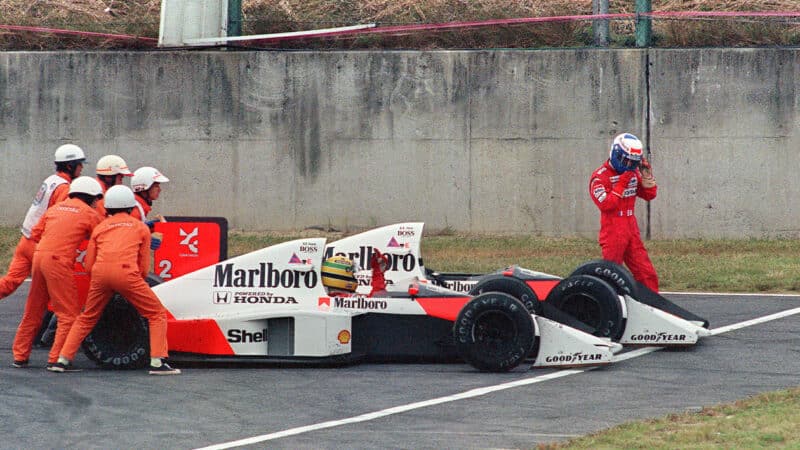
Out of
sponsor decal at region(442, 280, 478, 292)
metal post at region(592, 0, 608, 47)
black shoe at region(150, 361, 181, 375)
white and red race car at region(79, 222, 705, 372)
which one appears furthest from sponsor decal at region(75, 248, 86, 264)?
metal post at region(592, 0, 608, 47)

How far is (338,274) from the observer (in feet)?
37.8

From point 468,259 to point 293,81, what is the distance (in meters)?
4.01

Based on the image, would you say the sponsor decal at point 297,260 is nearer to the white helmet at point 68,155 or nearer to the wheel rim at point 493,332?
the wheel rim at point 493,332

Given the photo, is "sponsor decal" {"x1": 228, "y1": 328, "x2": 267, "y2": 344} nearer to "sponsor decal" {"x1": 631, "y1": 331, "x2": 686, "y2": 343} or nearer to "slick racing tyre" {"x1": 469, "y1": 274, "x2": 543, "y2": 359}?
"slick racing tyre" {"x1": 469, "y1": 274, "x2": 543, "y2": 359}

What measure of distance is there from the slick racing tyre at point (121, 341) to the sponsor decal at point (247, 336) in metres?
0.71

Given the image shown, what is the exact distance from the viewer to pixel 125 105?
66.3 feet

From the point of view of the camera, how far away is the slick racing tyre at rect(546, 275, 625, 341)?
11.7 m

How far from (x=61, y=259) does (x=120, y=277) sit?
0.77m

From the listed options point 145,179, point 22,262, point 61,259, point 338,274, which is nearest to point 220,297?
point 338,274

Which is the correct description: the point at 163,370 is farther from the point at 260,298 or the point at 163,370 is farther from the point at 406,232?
the point at 406,232

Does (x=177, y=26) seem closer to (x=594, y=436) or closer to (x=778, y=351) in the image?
(x=778, y=351)

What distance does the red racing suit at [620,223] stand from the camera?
13.2m

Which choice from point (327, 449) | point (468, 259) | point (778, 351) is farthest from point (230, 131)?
point (327, 449)

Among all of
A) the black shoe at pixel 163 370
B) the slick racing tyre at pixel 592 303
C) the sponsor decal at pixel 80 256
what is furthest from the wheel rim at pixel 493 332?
the sponsor decal at pixel 80 256
